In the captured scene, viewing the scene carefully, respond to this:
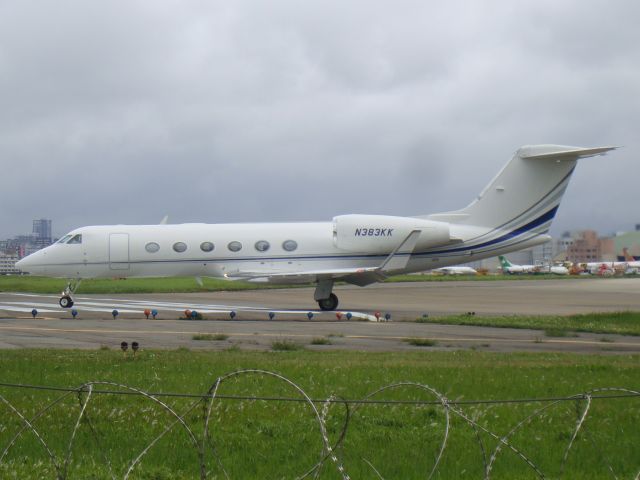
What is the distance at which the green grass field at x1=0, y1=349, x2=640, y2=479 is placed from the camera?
778cm

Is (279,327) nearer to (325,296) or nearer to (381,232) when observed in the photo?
(325,296)

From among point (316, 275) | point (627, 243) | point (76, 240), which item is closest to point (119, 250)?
point (76, 240)

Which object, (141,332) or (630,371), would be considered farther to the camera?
(141,332)

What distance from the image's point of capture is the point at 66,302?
97.7 ft

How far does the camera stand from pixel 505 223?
31172 millimetres

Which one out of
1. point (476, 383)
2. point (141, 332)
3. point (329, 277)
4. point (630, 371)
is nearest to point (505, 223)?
point (329, 277)

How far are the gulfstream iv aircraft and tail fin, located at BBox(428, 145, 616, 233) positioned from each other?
0.04 m

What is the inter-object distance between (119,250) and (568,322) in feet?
51.8

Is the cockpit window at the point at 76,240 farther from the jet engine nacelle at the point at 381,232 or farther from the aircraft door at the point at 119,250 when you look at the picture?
the jet engine nacelle at the point at 381,232

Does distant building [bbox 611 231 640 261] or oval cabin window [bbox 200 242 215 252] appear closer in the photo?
oval cabin window [bbox 200 242 215 252]

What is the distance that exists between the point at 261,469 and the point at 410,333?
13.7m

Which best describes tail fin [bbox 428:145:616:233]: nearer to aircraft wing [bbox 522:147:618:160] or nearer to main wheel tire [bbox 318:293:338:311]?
aircraft wing [bbox 522:147:618:160]

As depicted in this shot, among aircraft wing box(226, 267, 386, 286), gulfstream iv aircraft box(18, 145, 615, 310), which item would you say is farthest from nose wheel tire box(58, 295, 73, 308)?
aircraft wing box(226, 267, 386, 286)

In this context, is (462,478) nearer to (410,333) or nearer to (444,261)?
(410,333)
